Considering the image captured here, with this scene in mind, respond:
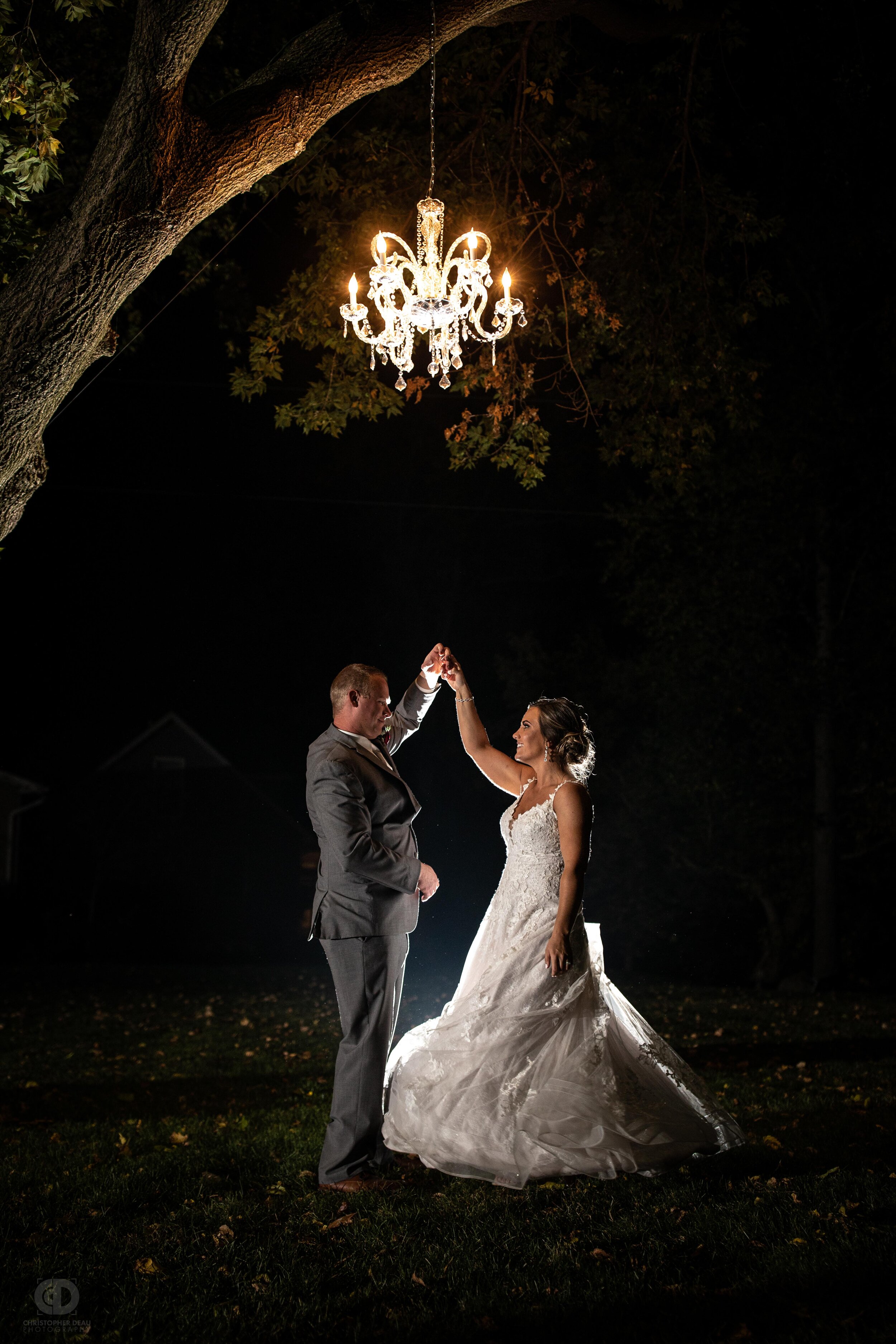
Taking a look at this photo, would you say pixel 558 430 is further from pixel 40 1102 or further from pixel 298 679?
pixel 298 679

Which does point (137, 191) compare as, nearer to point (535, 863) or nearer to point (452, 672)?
point (452, 672)

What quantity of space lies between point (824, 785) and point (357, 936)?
15.8 m

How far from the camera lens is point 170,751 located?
3509 centimetres

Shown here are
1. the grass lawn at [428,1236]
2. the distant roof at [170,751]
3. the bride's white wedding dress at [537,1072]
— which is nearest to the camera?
the grass lawn at [428,1236]

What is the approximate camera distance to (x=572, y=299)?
30.3ft

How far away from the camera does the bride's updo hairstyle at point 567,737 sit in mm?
5398

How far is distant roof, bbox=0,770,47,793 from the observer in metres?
36.8

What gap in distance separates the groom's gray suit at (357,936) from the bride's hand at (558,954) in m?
0.67

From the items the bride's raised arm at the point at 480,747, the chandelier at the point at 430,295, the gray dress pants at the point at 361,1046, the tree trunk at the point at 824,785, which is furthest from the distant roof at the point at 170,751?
the gray dress pants at the point at 361,1046

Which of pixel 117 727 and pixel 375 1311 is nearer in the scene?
pixel 375 1311

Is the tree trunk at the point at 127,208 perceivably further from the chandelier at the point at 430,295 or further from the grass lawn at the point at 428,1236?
the grass lawn at the point at 428,1236

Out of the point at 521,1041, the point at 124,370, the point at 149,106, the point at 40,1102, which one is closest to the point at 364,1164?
the point at 521,1041

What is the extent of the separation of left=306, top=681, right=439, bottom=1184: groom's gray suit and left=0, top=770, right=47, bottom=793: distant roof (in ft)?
115

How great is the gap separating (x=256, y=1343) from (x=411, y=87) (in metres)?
9.60
